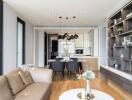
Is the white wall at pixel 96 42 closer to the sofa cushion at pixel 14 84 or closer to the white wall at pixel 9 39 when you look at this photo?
the white wall at pixel 9 39

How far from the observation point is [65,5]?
4.77 metres

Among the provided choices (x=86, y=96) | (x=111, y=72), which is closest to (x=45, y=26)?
(x=111, y=72)

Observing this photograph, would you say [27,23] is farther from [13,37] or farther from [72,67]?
[72,67]

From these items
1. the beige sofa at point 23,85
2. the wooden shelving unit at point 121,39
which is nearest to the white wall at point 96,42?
the wooden shelving unit at point 121,39

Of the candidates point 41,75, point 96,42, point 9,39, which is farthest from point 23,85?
point 96,42

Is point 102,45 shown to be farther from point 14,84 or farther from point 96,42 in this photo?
point 14,84

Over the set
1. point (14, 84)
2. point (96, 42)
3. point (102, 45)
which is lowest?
point (14, 84)

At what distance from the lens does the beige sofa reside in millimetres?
2333

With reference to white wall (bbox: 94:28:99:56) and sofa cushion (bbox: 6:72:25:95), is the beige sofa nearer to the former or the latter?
sofa cushion (bbox: 6:72:25:95)

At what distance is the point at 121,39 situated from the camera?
4969 mm

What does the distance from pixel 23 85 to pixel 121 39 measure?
3.38 m

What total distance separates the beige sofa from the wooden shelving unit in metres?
2.29

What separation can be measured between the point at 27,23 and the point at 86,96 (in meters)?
5.78

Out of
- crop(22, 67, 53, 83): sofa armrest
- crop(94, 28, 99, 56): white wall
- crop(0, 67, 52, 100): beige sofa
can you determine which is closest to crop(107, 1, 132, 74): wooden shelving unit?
crop(22, 67, 53, 83): sofa armrest
